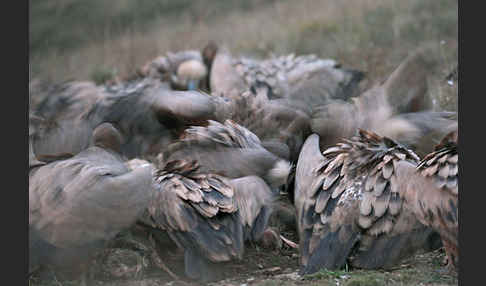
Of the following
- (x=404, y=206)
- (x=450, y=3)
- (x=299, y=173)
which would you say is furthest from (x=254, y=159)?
(x=450, y=3)

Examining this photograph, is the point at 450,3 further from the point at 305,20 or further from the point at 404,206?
the point at 404,206

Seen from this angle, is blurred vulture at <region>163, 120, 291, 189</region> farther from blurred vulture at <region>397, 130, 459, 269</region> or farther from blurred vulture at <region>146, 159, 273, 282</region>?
blurred vulture at <region>397, 130, 459, 269</region>

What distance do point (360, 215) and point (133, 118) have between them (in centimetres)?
273

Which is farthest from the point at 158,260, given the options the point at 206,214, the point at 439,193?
the point at 439,193

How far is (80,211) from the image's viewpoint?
4121mm

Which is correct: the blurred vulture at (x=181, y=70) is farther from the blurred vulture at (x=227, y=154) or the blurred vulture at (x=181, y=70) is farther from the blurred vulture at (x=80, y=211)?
the blurred vulture at (x=80, y=211)

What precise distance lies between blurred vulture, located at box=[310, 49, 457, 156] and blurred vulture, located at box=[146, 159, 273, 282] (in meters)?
1.09

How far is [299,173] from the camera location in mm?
4973

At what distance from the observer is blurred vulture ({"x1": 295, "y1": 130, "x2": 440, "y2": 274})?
14.0ft

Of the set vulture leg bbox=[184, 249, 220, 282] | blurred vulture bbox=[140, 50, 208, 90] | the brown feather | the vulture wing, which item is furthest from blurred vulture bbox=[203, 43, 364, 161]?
vulture leg bbox=[184, 249, 220, 282]

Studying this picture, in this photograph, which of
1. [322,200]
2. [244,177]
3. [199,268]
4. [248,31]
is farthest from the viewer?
[248,31]

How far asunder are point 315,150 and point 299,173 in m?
0.26

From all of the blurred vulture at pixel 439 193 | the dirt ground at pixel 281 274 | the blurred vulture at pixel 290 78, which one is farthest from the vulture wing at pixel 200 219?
the blurred vulture at pixel 290 78

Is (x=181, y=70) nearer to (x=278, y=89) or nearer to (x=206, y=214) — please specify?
(x=278, y=89)
